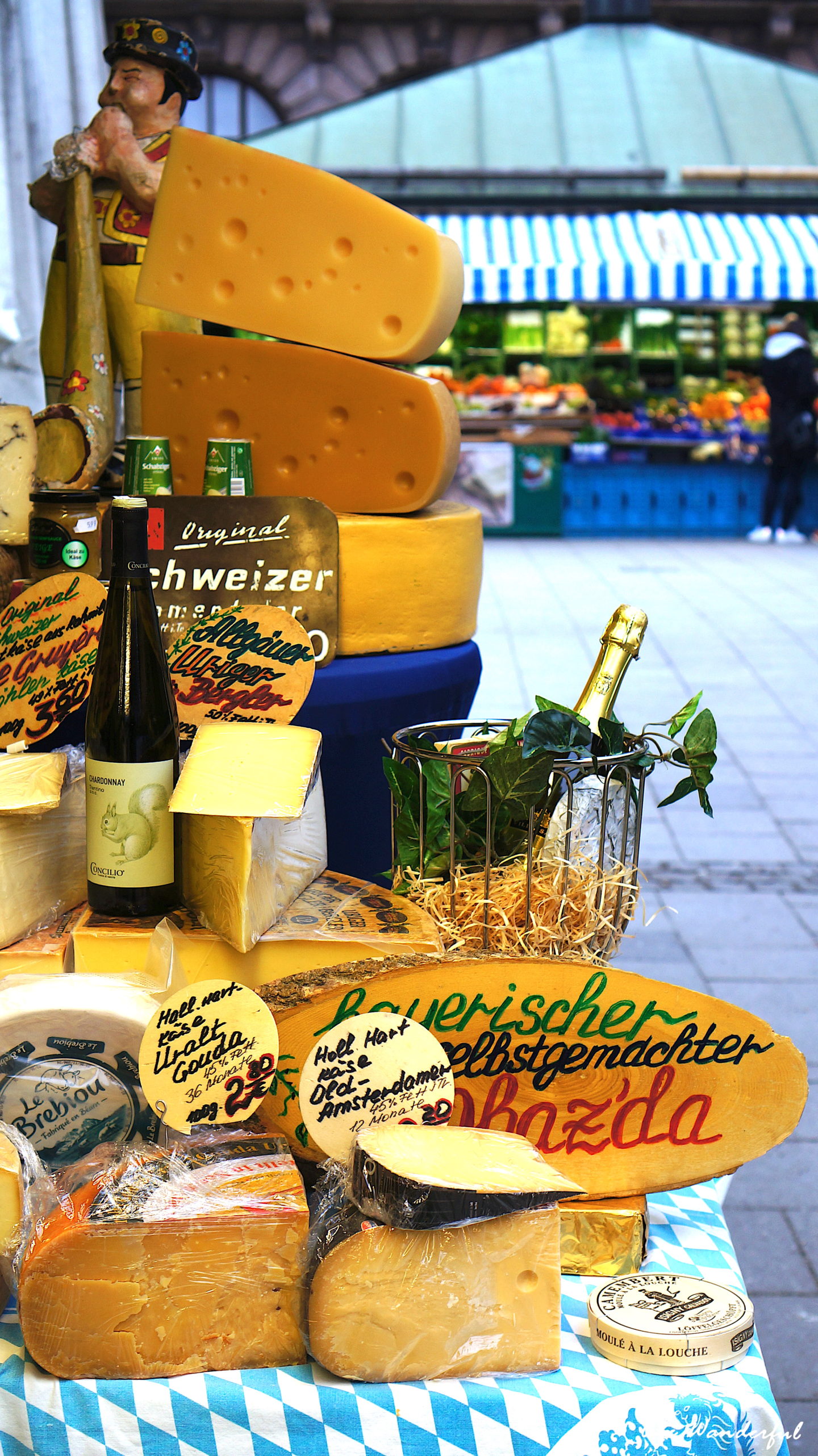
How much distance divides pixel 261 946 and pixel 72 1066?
20cm

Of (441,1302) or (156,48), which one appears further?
(156,48)

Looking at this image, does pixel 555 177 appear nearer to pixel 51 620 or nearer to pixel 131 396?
pixel 131 396

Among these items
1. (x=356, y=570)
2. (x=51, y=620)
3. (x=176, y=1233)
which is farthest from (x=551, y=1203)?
(x=356, y=570)

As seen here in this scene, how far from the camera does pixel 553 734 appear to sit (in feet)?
4.01

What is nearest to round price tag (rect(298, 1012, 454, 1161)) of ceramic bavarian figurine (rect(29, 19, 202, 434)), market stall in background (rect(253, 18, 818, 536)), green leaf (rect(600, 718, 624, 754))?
green leaf (rect(600, 718, 624, 754))

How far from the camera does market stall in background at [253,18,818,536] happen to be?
11547 mm

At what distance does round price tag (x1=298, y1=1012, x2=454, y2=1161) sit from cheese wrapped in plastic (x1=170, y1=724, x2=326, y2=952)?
168 mm

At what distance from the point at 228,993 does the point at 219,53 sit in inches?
658

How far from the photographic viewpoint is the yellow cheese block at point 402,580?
1.83m

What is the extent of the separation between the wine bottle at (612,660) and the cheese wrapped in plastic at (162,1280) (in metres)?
0.63

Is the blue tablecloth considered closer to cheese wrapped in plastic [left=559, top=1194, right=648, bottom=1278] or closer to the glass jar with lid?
the glass jar with lid

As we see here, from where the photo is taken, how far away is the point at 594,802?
127 centimetres

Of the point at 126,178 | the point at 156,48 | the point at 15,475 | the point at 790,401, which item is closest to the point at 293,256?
the point at 126,178

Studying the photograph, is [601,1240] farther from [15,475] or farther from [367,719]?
[15,475]
